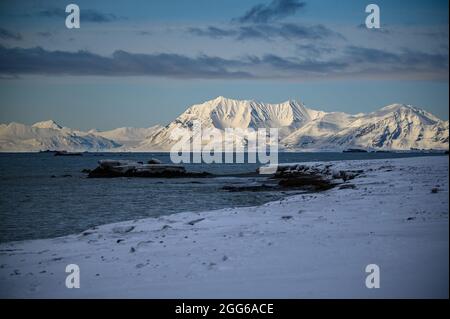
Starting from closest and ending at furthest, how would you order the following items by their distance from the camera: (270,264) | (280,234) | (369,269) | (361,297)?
(361,297)
(369,269)
(270,264)
(280,234)

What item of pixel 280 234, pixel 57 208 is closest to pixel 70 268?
pixel 280 234

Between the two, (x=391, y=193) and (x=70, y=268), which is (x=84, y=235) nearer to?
(x=70, y=268)

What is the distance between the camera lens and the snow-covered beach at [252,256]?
10.9m

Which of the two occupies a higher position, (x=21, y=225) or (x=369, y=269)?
(x=369, y=269)

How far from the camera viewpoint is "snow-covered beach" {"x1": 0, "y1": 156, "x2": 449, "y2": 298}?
1091cm

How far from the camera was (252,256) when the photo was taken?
13484 mm

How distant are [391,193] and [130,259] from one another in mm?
15396

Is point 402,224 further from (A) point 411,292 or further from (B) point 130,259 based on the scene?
(B) point 130,259

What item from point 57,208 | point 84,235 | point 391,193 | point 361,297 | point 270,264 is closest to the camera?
point 361,297

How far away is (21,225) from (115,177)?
5274 centimetres

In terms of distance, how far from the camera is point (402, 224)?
16297mm

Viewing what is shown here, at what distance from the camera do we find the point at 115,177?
7969 centimetres

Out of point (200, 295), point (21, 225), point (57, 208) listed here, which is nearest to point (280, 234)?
point (200, 295)

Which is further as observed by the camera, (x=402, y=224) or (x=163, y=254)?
(x=402, y=224)
